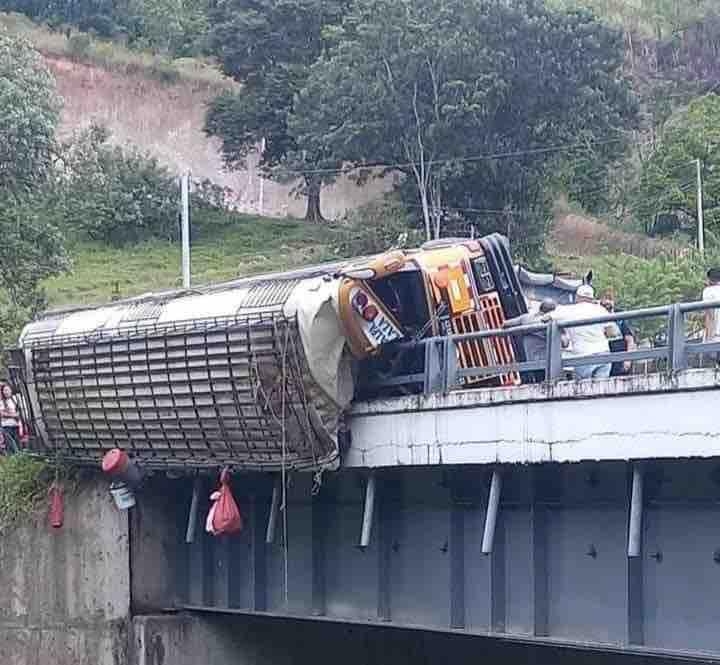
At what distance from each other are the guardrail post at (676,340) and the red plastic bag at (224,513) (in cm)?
754

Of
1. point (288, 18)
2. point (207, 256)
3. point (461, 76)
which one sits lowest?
point (207, 256)

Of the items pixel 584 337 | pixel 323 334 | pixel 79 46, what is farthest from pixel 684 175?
pixel 584 337

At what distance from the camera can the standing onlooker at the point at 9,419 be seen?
24.7 metres

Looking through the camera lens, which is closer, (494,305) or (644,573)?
(644,573)

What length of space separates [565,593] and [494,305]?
427 centimetres

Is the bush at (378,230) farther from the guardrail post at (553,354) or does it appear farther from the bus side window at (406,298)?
the guardrail post at (553,354)

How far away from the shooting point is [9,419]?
989 inches

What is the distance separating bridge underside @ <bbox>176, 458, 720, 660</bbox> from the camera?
13383mm

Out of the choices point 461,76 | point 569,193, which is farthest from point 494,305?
point 569,193

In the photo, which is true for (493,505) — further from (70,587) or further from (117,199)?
(117,199)

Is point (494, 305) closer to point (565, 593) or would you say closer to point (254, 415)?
point (254, 415)

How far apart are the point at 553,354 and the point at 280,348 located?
385cm

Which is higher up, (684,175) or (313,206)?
(684,175)

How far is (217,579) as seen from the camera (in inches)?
829
